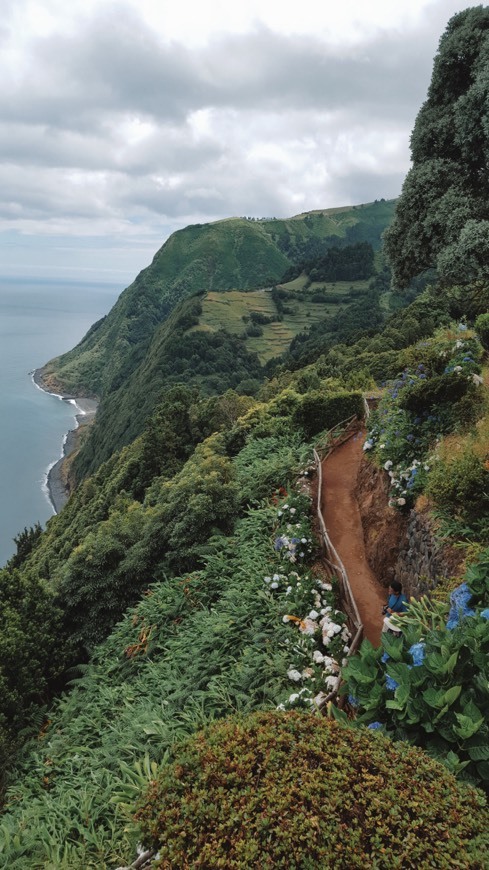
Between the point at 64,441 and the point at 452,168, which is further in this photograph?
the point at 64,441

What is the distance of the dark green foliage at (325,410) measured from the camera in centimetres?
1501

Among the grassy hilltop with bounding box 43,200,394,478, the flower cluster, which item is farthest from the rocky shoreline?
the flower cluster

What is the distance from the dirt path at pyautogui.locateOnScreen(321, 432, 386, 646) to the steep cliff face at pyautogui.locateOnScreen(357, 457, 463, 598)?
21 centimetres

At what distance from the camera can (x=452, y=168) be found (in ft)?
40.9

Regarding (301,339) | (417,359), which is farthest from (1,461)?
(417,359)

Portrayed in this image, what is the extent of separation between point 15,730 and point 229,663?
5546 mm

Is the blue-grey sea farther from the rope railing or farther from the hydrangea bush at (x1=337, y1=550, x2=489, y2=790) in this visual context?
the hydrangea bush at (x1=337, y1=550, x2=489, y2=790)

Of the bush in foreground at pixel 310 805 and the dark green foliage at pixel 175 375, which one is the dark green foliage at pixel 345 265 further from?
the bush in foreground at pixel 310 805

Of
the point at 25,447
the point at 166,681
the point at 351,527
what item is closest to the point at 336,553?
the point at 351,527

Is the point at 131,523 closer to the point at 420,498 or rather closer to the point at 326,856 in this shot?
the point at 420,498

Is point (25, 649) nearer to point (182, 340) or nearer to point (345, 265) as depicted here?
point (182, 340)

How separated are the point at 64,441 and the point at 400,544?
117 m

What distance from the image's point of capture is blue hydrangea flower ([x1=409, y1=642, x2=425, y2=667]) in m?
3.80

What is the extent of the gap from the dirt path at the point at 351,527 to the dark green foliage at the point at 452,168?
207 inches
